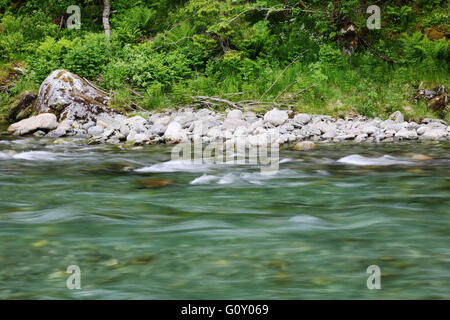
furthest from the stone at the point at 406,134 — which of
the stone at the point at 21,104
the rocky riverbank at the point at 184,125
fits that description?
the stone at the point at 21,104

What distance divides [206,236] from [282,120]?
676 centimetres

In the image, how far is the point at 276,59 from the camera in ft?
43.8

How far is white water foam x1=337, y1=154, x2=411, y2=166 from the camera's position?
746cm

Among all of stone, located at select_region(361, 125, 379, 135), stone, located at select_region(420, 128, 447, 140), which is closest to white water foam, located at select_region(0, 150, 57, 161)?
stone, located at select_region(361, 125, 379, 135)

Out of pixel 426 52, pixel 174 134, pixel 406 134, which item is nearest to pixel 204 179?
pixel 174 134

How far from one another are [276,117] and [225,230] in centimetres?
658

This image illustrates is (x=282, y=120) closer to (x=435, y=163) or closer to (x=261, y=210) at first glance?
(x=435, y=163)

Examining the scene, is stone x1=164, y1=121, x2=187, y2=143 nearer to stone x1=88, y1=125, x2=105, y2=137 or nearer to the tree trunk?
stone x1=88, y1=125, x2=105, y2=137

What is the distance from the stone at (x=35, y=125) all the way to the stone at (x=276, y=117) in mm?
4539

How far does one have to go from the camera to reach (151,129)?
34.2ft

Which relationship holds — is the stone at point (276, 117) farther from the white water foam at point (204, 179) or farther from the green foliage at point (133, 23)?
the green foliage at point (133, 23)

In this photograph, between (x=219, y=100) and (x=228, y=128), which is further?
(x=219, y=100)

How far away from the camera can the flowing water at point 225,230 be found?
3.37 meters

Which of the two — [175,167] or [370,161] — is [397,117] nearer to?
[370,161]
